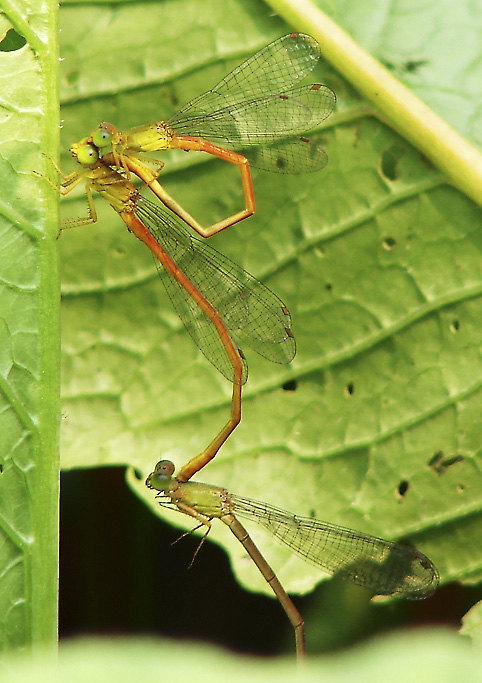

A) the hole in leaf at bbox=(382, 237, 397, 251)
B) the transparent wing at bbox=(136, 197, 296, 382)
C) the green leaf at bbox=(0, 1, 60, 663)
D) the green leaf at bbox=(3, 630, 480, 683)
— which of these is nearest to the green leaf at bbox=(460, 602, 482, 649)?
the transparent wing at bbox=(136, 197, 296, 382)

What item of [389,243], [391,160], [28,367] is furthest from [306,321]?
[28,367]

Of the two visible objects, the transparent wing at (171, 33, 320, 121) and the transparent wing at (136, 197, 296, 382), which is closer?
the transparent wing at (171, 33, 320, 121)

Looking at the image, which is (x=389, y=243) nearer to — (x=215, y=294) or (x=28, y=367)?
(x=215, y=294)

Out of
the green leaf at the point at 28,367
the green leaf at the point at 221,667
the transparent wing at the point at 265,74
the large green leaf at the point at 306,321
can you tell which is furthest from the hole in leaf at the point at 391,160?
the green leaf at the point at 221,667

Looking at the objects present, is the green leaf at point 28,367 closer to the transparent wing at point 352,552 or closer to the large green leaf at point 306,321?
the large green leaf at point 306,321

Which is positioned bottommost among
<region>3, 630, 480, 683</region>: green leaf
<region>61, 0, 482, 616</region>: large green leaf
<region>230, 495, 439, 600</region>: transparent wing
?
<region>3, 630, 480, 683</region>: green leaf

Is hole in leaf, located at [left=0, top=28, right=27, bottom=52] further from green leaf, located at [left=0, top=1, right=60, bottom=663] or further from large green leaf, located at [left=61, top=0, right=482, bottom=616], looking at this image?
large green leaf, located at [left=61, top=0, right=482, bottom=616]
